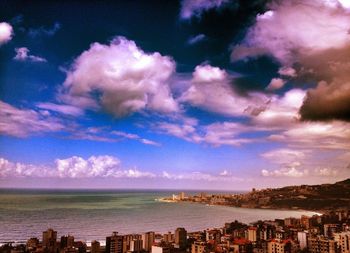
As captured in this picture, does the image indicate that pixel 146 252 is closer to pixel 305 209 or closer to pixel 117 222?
pixel 117 222

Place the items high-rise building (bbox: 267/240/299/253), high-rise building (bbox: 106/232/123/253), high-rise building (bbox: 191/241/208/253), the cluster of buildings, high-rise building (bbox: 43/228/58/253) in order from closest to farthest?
1. high-rise building (bbox: 267/240/299/253)
2. the cluster of buildings
3. high-rise building (bbox: 191/241/208/253)
4. high-rise building (bbox: 43/228/58/253)
5. high-rise building (bbox: 106/232/123/253)

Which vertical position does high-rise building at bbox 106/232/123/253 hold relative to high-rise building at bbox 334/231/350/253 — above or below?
below

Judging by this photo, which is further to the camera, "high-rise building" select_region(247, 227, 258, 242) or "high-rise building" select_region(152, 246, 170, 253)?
"high-rise building" select_region(247, 227, 258, 242)

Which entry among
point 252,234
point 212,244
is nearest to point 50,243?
point 212,244

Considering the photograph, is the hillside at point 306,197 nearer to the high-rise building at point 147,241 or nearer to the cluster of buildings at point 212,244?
the cluster of buildings at point 212,244

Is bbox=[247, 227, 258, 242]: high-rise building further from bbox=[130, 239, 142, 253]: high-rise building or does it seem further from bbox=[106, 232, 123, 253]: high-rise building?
bbox=[106, 232, 123, 253]: high-rise building

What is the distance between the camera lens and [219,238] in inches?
325

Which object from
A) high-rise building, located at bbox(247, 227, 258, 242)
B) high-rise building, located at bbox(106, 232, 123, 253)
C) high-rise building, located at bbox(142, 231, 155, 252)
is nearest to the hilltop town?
high-rise building, located at bbox(247, 227, 258, 242)

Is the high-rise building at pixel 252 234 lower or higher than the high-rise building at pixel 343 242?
lower

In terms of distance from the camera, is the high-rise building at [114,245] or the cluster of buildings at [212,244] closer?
the cluster of buildings at [212,244]

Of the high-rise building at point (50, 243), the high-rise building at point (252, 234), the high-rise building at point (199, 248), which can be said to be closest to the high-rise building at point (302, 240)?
the high-rise building at point (252, 234)

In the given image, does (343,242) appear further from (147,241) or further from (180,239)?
(147,241)

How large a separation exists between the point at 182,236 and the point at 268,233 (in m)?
1.98

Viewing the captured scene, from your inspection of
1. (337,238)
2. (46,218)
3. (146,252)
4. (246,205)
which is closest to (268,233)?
(337,238)
